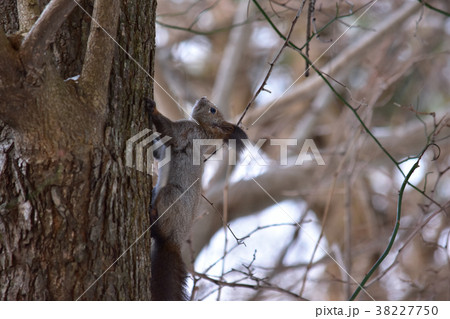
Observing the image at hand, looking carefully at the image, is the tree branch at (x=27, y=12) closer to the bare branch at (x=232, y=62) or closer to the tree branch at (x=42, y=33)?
the tree branch at (x=42, y=33)

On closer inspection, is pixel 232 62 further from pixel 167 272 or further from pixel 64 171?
pixel 64 171

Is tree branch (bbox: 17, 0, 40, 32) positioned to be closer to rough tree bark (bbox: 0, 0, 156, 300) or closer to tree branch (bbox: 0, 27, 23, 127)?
rough tree bark (bbox: 0, 0, 156, 300)

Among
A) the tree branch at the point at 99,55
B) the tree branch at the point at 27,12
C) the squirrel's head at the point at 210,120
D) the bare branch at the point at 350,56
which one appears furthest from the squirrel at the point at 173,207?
the bare branch at the point at 350,56

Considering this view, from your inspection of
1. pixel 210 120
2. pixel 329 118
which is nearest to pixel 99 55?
pixel 210 120

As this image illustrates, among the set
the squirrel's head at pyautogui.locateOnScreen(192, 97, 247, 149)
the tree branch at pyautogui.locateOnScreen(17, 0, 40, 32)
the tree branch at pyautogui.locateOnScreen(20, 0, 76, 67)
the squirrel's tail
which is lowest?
the squirrel's tail

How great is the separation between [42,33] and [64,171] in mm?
398

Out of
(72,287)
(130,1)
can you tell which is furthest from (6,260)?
(130,1)

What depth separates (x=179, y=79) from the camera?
5.98 metres

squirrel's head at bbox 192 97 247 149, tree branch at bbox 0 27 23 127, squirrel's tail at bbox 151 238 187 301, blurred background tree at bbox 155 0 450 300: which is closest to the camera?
tree branch at bbox 0 27 23 127

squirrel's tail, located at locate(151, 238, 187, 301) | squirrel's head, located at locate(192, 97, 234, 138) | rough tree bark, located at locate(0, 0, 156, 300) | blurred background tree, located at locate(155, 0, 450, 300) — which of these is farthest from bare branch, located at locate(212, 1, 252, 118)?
rough tree bark, located at locate(0, 0, 156, 300)

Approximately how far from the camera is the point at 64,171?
5.14ft

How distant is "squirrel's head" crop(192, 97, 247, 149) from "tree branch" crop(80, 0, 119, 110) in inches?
46.4

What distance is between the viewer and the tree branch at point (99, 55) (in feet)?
5.30

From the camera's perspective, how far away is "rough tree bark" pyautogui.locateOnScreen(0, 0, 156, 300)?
58.1 inches
